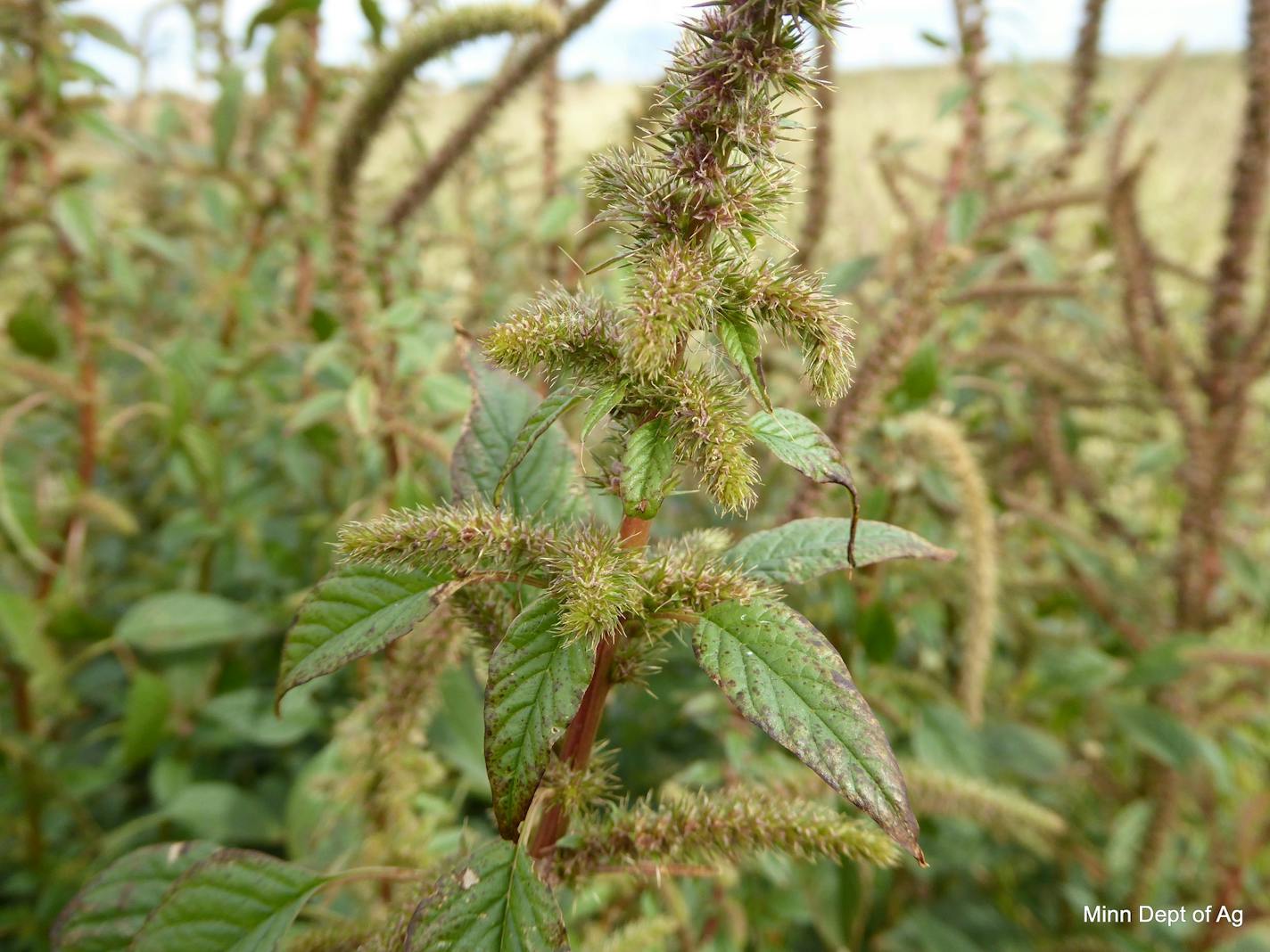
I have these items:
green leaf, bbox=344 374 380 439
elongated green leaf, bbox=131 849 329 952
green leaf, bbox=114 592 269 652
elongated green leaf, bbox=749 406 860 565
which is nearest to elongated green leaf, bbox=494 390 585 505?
elongated green leaf, bbox=749 406 860 565

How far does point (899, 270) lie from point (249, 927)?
5.45 ft

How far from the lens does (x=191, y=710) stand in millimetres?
1644

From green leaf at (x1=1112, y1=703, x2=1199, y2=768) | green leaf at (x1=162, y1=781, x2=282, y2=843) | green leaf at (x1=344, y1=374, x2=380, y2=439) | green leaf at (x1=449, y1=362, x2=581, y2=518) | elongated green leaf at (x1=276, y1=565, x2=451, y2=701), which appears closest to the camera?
elongated green leaf at (x1=276, y1=565, x2=451, y2=701)

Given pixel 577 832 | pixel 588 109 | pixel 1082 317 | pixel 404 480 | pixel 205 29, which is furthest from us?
pixel 588 109

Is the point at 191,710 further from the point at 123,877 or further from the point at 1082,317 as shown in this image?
the point at 1082,317

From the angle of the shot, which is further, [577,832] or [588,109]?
[588,109]

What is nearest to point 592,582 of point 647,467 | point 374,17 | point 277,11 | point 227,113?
point 647,467

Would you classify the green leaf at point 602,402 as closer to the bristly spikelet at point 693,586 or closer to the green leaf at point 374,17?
the bristly spikelet at point 693,586

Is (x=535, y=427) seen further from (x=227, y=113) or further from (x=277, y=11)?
(x=227, y=113)

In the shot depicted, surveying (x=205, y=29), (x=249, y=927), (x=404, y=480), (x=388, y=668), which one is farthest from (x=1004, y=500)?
(x=205, y=29)

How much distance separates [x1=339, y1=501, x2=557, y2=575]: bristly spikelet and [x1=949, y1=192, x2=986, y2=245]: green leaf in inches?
51.8

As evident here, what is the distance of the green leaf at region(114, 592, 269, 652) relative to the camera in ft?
4.85

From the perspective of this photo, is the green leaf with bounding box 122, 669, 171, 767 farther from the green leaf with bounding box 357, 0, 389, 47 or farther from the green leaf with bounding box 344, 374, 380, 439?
the green leaf with bounding box 357, 0, 389, 47

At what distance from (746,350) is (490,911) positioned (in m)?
0.37
